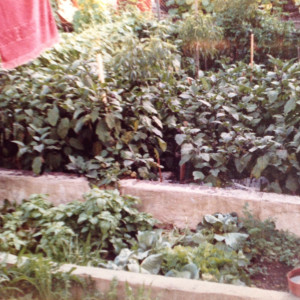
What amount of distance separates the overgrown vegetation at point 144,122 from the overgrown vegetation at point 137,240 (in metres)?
0.58

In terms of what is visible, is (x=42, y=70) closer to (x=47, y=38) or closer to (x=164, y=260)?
(x=47, y=38)

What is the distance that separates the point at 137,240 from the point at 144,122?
139cm

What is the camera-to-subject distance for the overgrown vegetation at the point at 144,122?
14.9 ft

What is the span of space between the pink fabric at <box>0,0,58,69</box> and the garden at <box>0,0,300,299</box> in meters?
0.82

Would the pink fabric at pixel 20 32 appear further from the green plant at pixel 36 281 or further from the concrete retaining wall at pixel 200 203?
the green plant at pixel 36 281

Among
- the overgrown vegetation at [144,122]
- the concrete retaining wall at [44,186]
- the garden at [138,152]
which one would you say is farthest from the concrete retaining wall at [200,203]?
the concrete retaining wall at [44,186]

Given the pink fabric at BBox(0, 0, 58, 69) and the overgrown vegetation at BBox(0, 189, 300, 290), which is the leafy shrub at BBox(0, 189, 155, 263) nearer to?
the overgrown vegetation at BBox(0, 189, 300, 290)

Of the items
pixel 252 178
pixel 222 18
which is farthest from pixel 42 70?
pixel 222 18

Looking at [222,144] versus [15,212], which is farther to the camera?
[222,144]

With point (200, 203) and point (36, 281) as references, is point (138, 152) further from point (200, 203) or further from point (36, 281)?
point (36, 281)

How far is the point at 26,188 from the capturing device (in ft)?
14.9

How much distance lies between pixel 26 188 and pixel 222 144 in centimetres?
211

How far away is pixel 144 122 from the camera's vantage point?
4.88m

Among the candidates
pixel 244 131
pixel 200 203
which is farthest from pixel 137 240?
pixel 244 131
